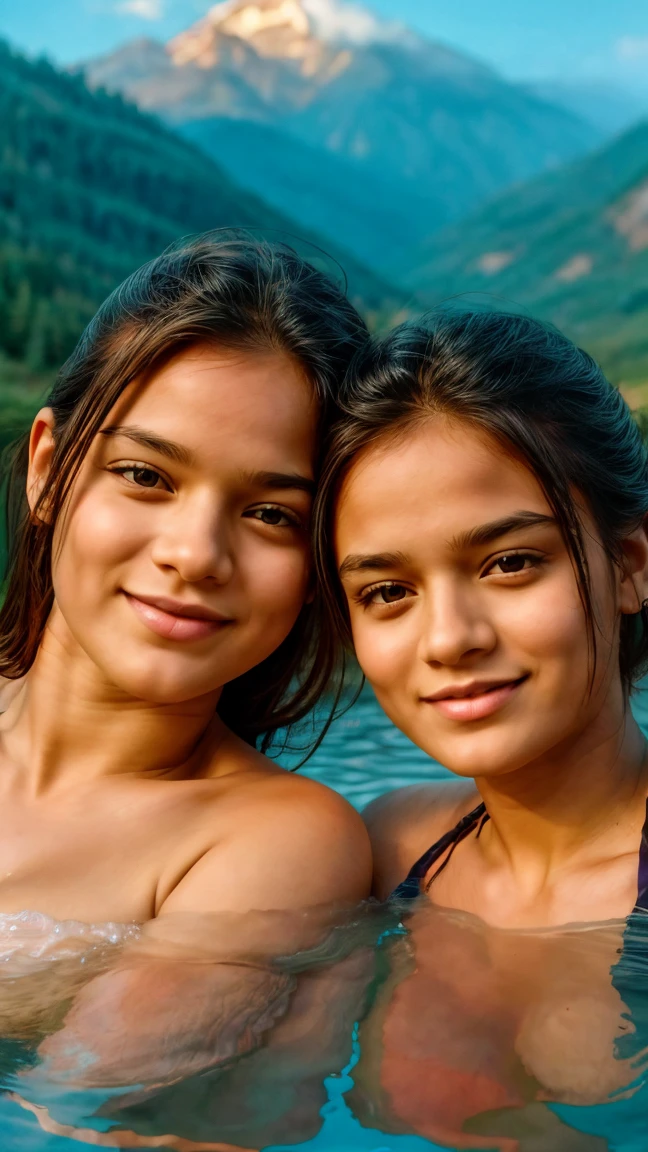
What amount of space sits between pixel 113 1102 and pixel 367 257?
21467 millimetres

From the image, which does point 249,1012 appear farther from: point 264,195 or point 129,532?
point 264,195

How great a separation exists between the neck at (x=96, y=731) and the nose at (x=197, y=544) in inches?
13.5

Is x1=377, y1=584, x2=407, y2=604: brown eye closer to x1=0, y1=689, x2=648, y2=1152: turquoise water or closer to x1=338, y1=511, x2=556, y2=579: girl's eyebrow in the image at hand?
x1=338, y1=511, x2=556, y2=579: girl's eyebrow

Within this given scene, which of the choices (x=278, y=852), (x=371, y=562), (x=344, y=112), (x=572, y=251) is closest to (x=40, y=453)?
(x=371, y=562)

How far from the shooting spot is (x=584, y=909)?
6.42 ft

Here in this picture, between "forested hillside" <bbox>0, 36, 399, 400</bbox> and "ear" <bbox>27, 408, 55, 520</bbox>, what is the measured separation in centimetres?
735

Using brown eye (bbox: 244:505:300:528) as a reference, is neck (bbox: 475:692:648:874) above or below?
below

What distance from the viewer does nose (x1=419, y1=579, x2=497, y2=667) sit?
5.86 feet

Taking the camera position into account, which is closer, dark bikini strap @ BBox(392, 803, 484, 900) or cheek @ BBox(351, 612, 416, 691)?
Result: cheek @ BBox(351, 612, 416, 691)

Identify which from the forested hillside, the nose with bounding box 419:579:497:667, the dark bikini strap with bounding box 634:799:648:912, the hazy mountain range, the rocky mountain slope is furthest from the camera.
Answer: the hazy mountain range

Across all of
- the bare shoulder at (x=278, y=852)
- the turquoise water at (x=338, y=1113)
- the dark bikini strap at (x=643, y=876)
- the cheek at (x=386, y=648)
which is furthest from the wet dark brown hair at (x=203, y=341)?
the turquoise water at (x=338, y=1113)

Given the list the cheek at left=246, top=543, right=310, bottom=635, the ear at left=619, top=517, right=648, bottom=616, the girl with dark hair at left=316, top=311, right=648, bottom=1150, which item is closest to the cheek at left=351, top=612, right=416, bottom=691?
the girl with dark hair at left=316, top=311, right=648, bottom=1150

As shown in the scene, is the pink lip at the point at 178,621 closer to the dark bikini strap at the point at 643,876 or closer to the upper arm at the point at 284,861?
the upper arm at the point at 284,861

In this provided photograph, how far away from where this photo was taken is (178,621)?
6.47 ft
